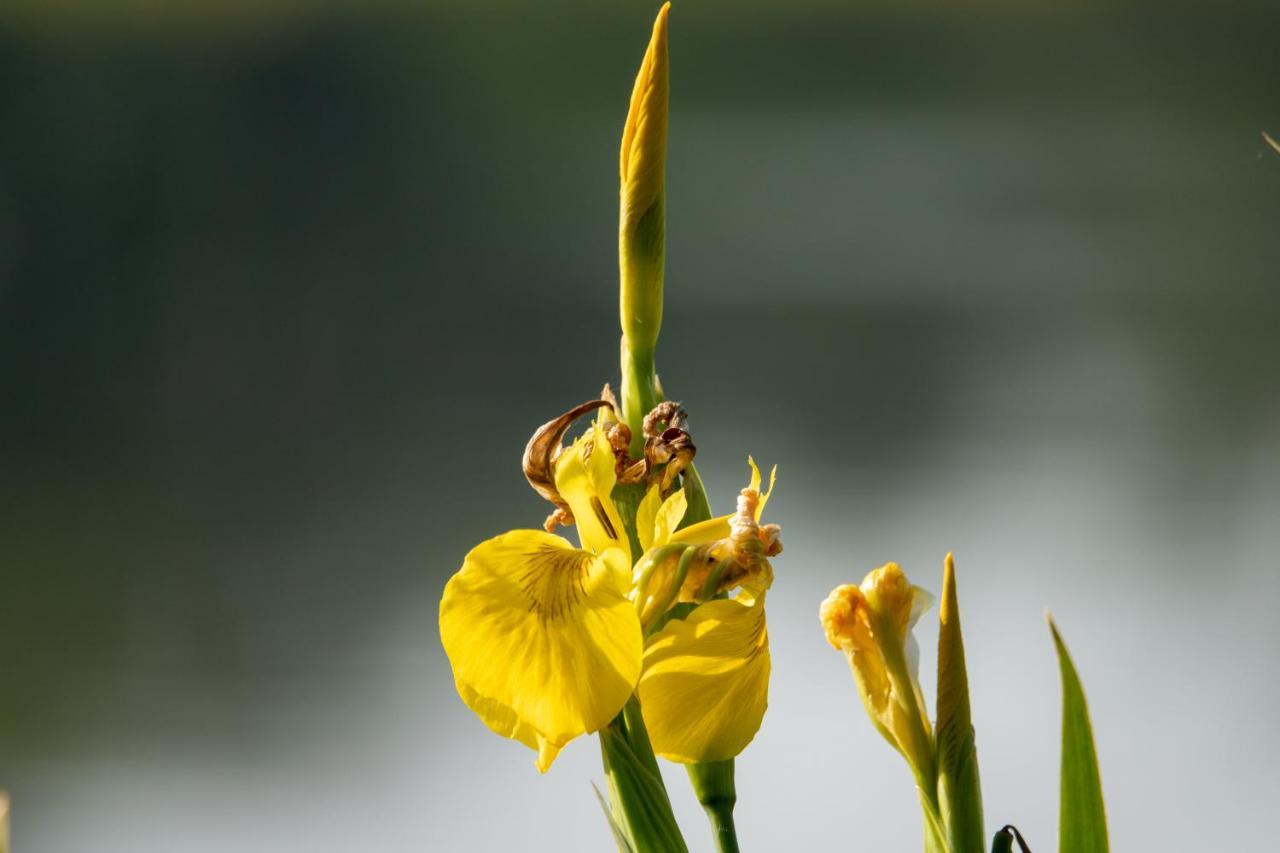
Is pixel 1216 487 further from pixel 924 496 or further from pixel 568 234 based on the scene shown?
pixel 568 234

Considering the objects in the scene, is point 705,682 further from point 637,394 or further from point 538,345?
point 538,345

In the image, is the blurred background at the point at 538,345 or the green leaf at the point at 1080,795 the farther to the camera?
the blurred background at the point at 538,345

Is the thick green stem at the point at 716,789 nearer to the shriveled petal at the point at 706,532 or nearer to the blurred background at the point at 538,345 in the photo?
the shriveled petal at the point at 706,532

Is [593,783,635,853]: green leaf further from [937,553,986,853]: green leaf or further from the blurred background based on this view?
the blurred background

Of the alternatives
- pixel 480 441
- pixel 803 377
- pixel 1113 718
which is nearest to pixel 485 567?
pixel 1113 718

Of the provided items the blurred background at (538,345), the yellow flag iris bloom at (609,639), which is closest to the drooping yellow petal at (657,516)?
the yellow flag iris bloom at (609,639)

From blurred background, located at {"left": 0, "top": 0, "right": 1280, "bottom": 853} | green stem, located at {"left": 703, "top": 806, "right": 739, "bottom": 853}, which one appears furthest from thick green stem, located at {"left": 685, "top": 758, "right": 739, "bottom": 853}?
blurred background, located at {"left": 0, "top": 0, "right": 1280, "bottom": 853}
